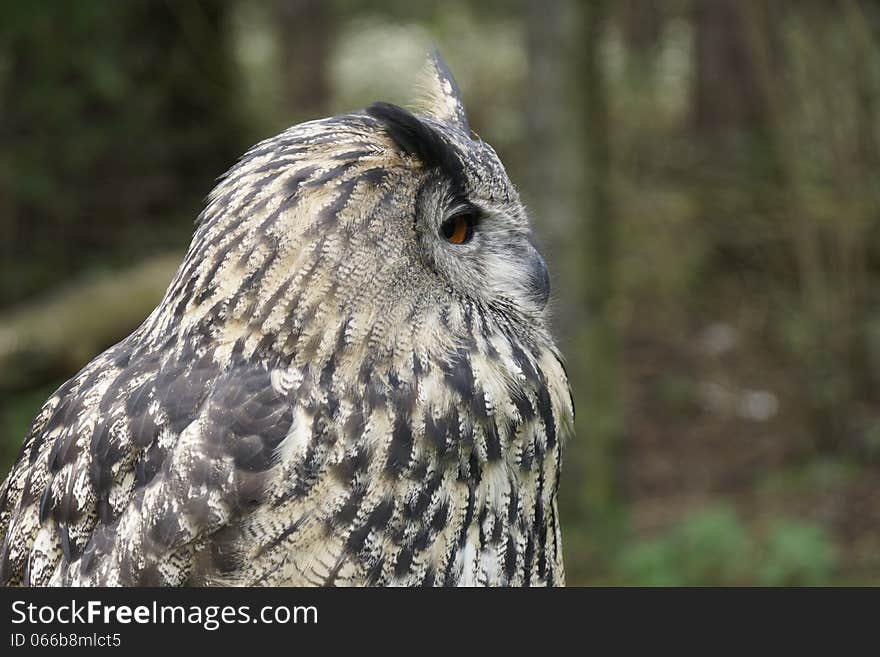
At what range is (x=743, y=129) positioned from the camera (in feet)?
30.2

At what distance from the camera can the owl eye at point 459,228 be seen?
2.06m

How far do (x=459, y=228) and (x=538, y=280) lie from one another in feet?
0.90

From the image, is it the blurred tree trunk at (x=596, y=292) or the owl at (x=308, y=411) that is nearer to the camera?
the owl at (x=308, y=411)

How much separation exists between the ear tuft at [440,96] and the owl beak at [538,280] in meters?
0.33

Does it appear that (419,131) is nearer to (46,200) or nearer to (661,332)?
(46,200)

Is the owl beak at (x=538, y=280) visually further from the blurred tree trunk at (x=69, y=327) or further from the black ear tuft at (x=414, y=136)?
the blurred tree trunk at (x=69, y=327)

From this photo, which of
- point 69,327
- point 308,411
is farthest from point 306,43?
point 308,411

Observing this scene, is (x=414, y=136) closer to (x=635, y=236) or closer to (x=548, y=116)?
(x=548, y=116)

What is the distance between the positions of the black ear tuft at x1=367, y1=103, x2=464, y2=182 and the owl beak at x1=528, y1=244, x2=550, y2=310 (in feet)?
1.28

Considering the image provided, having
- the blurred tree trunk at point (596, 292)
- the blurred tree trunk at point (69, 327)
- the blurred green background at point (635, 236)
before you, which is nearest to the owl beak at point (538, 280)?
the blurred green background at point (635, 236)

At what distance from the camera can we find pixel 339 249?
1868mm

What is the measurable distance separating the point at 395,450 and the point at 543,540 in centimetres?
45

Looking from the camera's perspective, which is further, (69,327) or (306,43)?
(306,43)

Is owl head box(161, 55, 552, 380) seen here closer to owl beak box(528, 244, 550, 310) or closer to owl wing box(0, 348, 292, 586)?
owl wing box(0, 348, 292, 586)
